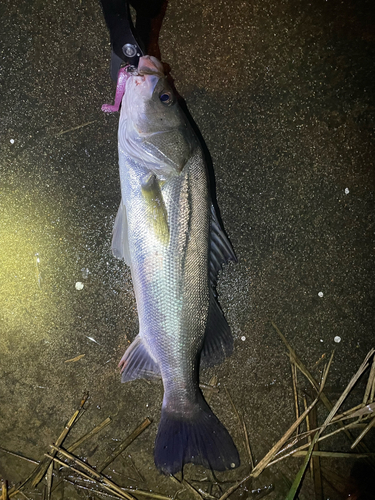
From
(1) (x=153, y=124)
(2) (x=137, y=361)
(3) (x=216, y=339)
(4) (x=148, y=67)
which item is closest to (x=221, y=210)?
(1) (x=153, y=124)

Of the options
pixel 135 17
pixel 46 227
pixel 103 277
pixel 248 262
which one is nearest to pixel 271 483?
pixel 248 262

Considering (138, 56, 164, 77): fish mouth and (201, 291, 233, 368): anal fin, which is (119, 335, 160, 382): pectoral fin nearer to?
(201, 291, 233, 368): anal fin

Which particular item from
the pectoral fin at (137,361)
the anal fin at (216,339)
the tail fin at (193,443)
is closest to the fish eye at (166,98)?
the anal fin at (216,339)

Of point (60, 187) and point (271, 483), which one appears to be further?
point (271, 483)

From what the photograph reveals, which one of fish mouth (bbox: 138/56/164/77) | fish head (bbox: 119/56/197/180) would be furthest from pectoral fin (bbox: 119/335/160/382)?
fish mouth (bbox: 138/56/164/77)

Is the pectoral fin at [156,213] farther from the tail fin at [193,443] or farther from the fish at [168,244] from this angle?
the tail fin at [193,443]

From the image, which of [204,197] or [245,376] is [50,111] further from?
[245,376]

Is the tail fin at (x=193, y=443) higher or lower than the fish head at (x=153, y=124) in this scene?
lower
